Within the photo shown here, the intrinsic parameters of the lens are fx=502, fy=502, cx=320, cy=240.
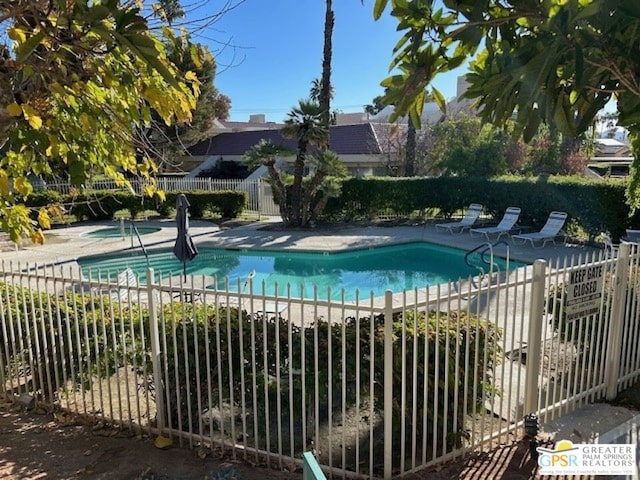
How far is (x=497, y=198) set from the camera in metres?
18.4

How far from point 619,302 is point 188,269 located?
12.1 meters

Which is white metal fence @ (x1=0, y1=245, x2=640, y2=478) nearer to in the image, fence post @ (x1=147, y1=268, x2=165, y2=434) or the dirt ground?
fence post @ (x1=147, y1=268, x2=165, y2=434)

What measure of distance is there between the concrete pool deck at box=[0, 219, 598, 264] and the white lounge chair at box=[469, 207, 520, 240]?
224 mm

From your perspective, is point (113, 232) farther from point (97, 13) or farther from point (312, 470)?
point (312, 470)

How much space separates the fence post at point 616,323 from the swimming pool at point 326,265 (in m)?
7.73

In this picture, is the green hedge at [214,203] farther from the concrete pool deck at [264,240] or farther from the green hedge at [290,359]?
the green hedge at [290,359]

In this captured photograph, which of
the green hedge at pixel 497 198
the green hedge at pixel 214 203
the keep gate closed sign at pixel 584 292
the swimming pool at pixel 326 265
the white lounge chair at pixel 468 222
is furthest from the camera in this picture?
the green hedge at pixel 214 203

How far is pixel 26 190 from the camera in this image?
3270 millimetres

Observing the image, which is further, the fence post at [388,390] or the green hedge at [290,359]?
the green hedge at [290,359]

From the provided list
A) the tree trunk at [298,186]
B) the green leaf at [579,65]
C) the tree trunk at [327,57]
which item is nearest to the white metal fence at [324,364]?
the green leaf at [579,65]

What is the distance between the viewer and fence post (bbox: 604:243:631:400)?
520 cm

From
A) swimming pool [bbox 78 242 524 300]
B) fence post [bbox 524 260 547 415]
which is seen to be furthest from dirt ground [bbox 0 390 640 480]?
swimming pool [bbox 78 242 524 300]

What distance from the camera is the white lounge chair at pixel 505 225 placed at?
54.8 feet

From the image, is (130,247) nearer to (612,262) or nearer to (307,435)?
(307,435)
